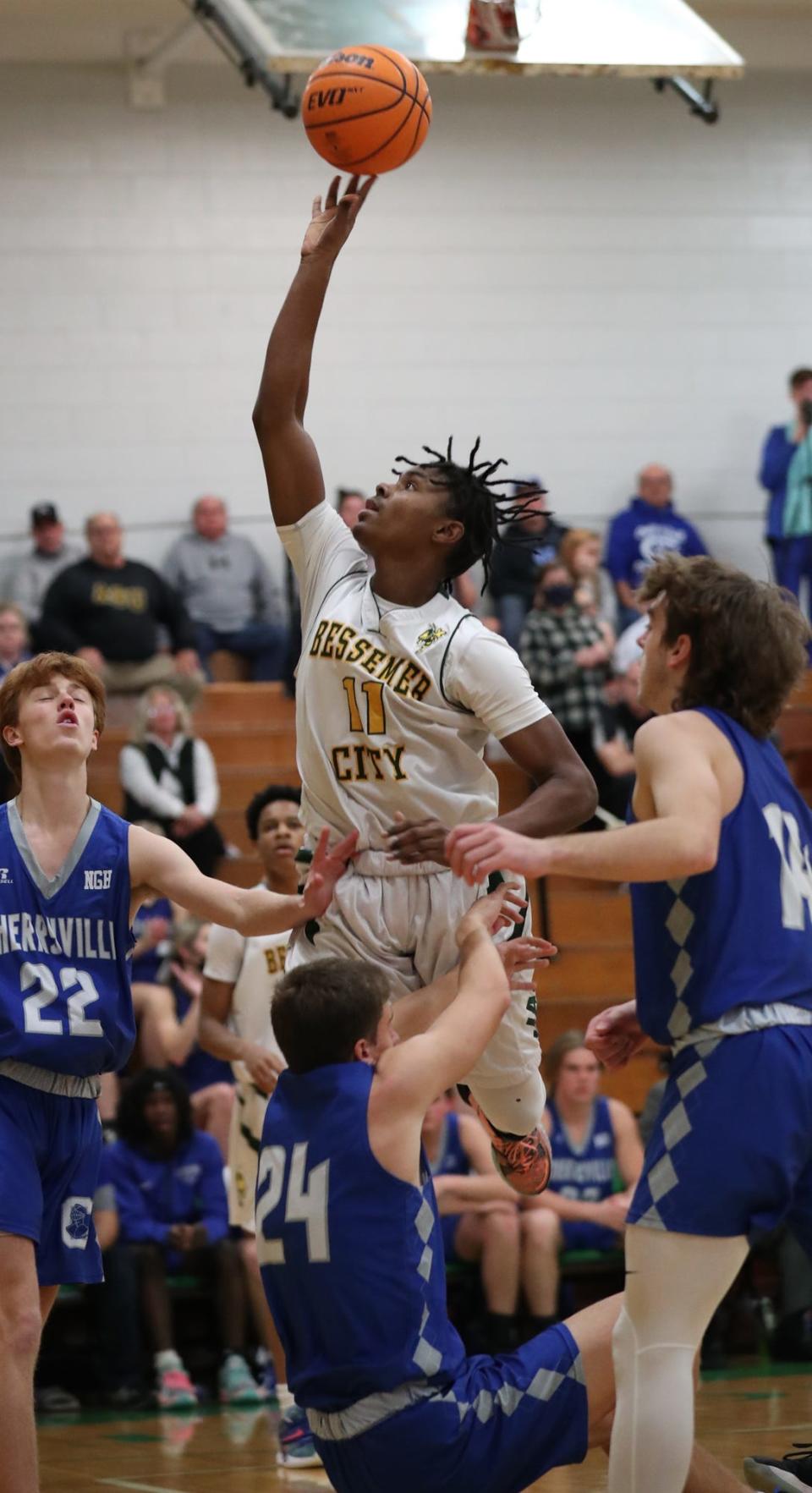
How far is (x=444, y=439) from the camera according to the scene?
17.0m

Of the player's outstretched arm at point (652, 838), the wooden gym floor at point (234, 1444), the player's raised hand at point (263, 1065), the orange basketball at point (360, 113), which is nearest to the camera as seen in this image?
the player's outstretched arm at point (652, 838)

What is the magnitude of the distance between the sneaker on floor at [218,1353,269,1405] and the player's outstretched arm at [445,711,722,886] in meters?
5.04

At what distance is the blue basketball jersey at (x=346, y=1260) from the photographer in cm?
387

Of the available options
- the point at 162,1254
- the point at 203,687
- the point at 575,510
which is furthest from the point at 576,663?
the point at 162,1254

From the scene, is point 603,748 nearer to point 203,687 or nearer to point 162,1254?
point 203,687

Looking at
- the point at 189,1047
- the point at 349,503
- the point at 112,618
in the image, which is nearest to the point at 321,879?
the point at 189,1047

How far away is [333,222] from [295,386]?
52 centimetres

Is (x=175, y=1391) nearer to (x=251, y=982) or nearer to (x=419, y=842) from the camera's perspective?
(x=251, y=982)

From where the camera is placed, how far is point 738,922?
3941 mm

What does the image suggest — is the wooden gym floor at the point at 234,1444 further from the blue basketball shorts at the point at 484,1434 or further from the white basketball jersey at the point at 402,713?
the white basketball jersey at the point at 402,713

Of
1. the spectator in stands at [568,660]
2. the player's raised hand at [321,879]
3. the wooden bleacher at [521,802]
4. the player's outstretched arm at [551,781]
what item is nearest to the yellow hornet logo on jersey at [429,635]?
the player's outstretched arm at [551,781]

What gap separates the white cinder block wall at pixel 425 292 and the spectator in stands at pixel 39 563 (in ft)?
1.85

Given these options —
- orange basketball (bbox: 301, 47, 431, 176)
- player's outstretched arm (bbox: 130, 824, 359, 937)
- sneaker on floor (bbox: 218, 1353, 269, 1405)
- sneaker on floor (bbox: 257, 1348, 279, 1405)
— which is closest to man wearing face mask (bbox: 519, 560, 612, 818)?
sneaker on floor (bbox: 257, 1348, 279, 1405)

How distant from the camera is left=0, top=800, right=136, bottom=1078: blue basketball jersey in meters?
4.71
